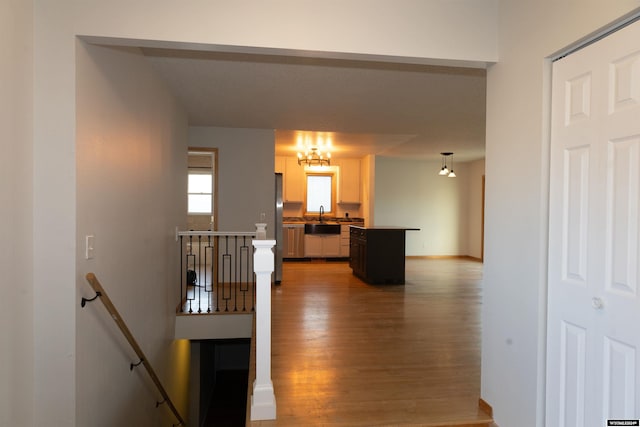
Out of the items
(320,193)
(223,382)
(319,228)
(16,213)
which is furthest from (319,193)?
(16,213)

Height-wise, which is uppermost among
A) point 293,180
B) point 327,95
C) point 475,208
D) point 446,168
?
point 327,95

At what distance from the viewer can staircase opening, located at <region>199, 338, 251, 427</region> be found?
21.8 feet

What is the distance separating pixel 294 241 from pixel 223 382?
338cm

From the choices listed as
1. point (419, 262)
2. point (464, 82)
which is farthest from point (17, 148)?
point (419, 262)

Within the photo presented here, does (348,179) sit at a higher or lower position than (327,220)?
higher

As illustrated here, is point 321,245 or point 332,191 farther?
point 332,191

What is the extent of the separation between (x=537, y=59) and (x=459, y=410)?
7.32 feet

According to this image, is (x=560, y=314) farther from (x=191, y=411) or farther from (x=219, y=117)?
(x=191, y=411)

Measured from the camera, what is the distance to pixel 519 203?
221 centimetres

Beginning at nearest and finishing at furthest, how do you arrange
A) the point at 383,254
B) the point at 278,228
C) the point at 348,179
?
the point at 278,228 < the point at 383,254 < the point at 348,179

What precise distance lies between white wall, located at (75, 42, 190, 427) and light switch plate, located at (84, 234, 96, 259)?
0.12 feet

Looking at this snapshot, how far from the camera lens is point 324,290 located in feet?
20.0

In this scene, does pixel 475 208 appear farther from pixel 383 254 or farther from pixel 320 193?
pixel 383 254

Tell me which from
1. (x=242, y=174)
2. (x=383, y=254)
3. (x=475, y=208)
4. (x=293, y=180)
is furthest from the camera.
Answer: (x=475, y=208)
